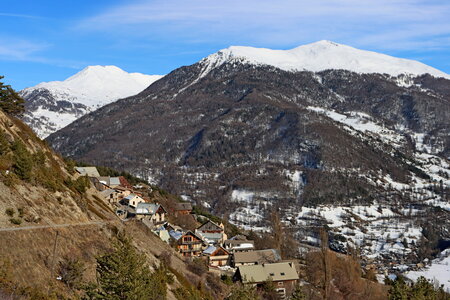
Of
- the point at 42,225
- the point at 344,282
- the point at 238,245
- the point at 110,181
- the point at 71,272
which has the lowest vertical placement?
the point at 344,282

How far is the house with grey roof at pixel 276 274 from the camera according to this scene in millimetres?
80750

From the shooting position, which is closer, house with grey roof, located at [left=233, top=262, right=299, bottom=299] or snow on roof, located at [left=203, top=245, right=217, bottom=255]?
house with grey roof, located at [left=233, top=262, right=299, bottom=299]

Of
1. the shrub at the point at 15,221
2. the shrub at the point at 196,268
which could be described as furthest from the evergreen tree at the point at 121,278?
the shrub at the point at 196,268

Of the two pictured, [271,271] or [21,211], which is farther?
[271,271]

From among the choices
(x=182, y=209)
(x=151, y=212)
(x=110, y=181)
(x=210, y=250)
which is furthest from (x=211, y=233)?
(x=110, y=181)

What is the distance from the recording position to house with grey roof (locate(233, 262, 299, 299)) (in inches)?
3179

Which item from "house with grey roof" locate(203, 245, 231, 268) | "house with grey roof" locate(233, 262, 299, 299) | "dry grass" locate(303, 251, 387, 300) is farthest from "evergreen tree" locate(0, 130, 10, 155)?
"dry grass" locate(303, 251, 387, 300)

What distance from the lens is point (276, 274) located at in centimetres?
8356

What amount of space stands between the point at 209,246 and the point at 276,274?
20912mm

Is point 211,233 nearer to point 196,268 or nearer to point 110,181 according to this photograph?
point 110,181

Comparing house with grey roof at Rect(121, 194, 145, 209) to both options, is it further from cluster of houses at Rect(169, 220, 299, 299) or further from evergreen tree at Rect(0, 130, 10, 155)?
evergreen tree at Rect(0, 130, 10, 155)

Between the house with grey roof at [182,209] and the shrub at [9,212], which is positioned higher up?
the shrub at [9,212]

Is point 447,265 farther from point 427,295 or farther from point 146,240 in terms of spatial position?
point 146,240

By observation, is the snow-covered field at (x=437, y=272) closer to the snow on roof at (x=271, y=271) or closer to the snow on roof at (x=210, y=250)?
the snow on roof at (x=210, y=250)
